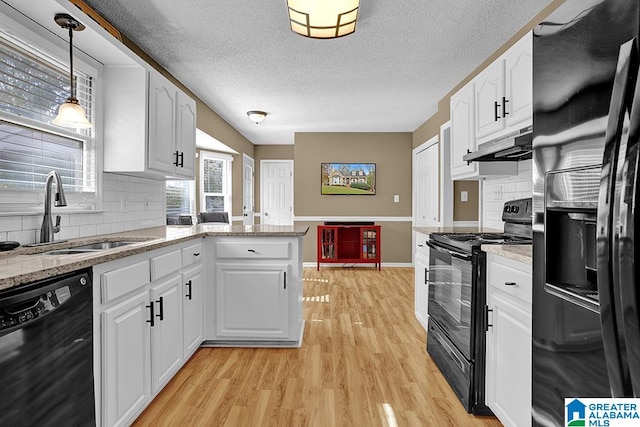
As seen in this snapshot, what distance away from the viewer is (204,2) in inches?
95.3

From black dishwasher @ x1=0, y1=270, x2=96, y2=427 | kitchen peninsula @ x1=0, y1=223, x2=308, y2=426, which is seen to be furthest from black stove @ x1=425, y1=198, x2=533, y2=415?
black dishwasher @ x1=0, y1=270, x2=96, y2=427

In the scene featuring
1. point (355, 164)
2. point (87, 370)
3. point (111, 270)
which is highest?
point (355, 164)

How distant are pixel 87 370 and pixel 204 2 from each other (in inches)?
86.9

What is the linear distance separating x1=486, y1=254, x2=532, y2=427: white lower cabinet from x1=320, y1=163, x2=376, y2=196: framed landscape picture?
15.6 feet

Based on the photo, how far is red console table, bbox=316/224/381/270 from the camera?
6.10 m

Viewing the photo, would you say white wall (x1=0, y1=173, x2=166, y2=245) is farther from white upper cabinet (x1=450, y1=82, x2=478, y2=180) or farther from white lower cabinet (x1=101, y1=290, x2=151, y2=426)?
white upper cabinet (x1=450, y1=82, x2=478, y2=180)

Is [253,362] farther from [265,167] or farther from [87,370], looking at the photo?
[265,167]

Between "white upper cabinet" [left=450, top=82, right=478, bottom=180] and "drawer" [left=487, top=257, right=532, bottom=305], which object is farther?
"white upper cabinet" [left=450, top=82, right=478, bottom=180]

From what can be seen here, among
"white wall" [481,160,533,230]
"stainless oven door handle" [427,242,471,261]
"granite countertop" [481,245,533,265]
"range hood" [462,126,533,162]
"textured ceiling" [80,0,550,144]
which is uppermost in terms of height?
"textured ceiling" [80,0,550,144]

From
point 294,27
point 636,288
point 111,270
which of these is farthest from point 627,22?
point 294,27

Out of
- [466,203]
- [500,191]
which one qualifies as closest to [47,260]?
[500,191]

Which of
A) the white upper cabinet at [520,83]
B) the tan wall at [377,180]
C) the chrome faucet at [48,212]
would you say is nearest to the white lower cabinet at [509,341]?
the white upper cabinet at [520,83]

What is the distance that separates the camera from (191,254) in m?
2.47

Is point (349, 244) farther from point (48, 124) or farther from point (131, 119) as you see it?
point (48, 124)
